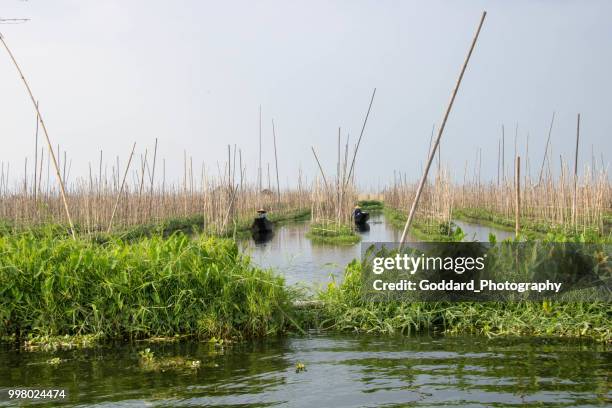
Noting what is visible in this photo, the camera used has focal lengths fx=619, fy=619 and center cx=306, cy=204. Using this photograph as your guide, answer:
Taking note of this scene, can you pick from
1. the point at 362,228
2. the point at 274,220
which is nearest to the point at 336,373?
the point at 362,228

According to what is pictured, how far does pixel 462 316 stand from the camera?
14.4 ft

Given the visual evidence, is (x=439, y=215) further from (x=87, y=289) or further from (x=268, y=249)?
(x=87, y=289)

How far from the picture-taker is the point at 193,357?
12.3 feet

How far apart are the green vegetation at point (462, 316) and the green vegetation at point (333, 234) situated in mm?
6350

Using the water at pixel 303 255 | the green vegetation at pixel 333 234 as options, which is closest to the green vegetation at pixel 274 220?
the water at pixel 303 255

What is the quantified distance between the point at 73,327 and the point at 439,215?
28.7 feet

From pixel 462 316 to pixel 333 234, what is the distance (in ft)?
25.1

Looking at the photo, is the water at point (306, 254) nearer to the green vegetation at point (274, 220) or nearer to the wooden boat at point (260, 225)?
the wooden boat at point (260, 225)

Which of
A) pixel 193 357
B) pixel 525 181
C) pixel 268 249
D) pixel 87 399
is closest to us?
pixel 87 399

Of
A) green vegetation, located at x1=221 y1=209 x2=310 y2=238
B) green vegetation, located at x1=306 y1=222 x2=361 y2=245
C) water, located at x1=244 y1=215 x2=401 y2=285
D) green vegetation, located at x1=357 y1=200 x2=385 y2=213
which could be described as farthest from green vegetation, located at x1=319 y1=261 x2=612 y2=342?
green vegetation, located at x1=357 y1=200 x2=385 y2=213

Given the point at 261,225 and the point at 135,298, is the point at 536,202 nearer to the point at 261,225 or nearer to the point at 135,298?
the point at 261,225

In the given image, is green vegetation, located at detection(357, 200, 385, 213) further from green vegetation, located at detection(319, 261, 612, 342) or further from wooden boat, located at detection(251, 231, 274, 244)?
green vegetation, located at detection(319, 261, 612, 342)

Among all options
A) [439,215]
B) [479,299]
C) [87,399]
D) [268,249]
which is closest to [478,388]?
[479,299]

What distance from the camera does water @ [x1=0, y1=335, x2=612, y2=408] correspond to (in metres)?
2.94
